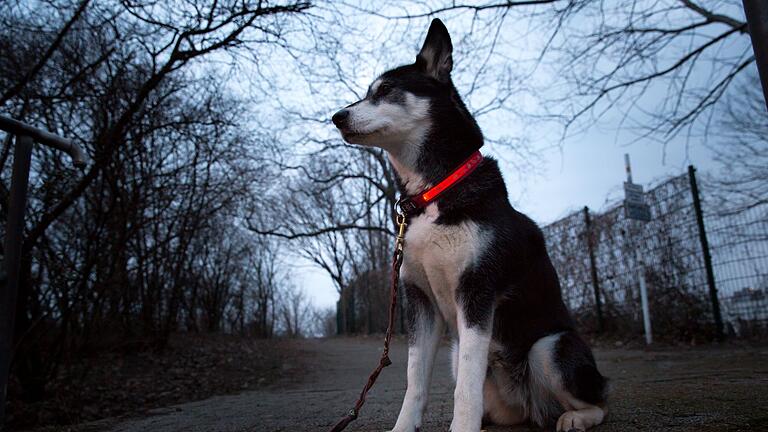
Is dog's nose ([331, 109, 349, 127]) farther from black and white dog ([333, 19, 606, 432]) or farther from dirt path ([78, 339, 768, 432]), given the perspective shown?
dirt path ([78, 339, 768, 432])

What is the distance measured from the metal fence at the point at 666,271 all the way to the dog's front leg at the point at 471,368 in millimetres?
8777

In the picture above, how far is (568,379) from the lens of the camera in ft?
7.85

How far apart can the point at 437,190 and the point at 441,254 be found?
1.11ft

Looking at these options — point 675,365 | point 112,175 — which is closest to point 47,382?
point 112,175

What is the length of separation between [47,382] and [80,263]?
128cm

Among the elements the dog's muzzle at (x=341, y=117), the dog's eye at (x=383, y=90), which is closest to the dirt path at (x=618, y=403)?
the dog's muzzle at (x=341, y=117)

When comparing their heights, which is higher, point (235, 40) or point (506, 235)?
point (235, 40)

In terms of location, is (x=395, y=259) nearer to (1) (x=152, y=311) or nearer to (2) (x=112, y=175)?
(2) (x=112, y=175)

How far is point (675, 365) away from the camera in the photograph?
21.6ft

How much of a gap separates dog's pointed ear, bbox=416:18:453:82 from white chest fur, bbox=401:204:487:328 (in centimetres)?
83

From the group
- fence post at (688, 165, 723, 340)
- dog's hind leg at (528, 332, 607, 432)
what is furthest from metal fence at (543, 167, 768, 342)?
dog's hind leg at (528, 332, 607, 432)

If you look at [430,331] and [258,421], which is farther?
[258,421]

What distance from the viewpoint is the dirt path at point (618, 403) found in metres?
2.76

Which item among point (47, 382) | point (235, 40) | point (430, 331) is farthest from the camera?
point (235, 40)
